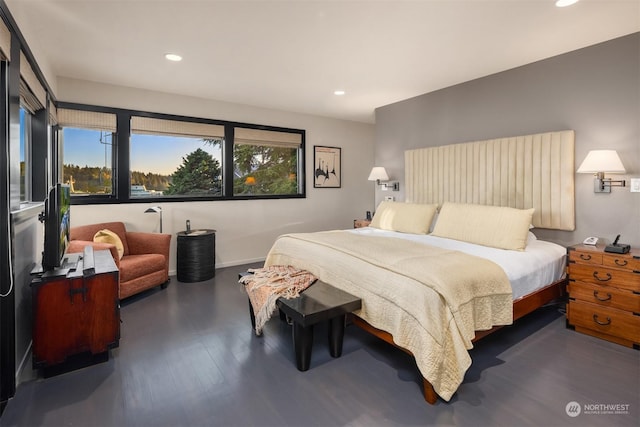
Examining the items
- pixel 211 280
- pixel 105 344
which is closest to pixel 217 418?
pixel 105 344

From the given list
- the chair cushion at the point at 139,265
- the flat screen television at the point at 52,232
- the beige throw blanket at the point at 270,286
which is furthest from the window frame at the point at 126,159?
the beige throw blanket at the point at 270,286

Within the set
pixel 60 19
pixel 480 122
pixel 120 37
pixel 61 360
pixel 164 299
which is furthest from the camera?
pixel 480 122

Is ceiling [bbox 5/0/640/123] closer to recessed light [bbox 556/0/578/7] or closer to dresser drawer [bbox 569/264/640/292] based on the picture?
recessed light [bbox 556/0/578/7]

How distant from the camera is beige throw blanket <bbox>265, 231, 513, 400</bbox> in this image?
1.90 m

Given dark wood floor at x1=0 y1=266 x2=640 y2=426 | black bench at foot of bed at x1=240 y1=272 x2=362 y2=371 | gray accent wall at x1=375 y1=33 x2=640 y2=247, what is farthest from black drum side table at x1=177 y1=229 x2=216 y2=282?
gray accent wall at x1=375 y1=33 x2=640 y2=247

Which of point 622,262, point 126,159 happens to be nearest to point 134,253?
point 126,159

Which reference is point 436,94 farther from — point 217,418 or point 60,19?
point 217,418

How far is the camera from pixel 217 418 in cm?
177

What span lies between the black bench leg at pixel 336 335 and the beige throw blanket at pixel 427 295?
0.58ft

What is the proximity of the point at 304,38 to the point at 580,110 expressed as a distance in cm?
274

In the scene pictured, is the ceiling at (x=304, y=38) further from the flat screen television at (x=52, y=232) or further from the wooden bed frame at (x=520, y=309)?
the wooden bed frame at (x=520, y=309)

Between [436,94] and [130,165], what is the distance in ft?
13.8

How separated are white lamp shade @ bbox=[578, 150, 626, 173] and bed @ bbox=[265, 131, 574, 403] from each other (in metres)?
0.38

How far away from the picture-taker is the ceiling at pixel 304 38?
242 centimetres
